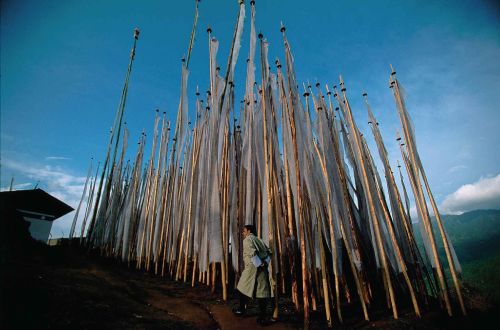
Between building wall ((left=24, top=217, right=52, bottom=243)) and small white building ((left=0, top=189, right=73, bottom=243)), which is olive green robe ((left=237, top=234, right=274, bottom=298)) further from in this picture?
building wall ((left=24, top=217, right=52, bottom=243))

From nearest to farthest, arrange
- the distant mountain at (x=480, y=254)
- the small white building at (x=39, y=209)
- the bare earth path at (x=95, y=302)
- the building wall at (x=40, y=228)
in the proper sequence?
the bare earth path at (x=95, y=302) < the distant mountain at (x=480, y=254) < the small white building at (x=39, y=209) < the building wall at (x=40, y=228)

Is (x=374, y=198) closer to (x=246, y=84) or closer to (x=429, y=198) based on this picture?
(x=429, y=198)

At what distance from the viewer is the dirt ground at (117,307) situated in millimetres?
1420

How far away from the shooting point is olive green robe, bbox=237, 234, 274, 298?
2123mm

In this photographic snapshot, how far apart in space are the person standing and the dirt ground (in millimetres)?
206

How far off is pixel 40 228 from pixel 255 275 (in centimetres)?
751

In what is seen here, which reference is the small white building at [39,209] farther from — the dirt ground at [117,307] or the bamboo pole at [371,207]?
the bamboo pole at [371,207]

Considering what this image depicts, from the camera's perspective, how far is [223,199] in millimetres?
2648

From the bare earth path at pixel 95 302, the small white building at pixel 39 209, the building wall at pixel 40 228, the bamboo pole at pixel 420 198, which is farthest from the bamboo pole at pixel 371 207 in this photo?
the building wall at pixel 40 228

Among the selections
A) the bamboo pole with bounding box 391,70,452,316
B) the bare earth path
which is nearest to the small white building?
the bare earth path

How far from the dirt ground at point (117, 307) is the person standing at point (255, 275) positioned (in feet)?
0.68

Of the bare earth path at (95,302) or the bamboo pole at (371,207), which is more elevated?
the bamboo pole at (371,207)

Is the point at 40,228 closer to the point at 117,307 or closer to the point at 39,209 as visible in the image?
the point at 39,209

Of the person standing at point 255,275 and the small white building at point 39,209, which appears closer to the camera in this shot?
the person standing at point 255,275
